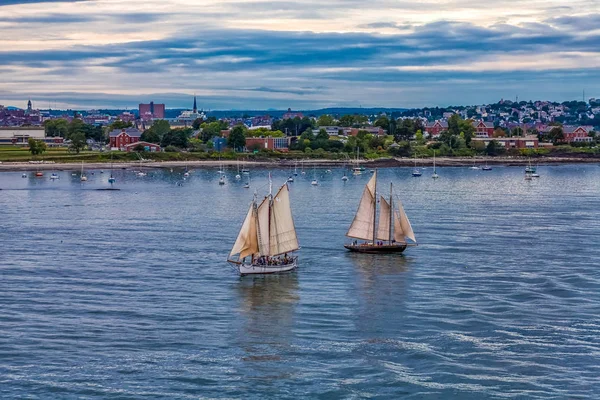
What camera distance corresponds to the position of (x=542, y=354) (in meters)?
39.8

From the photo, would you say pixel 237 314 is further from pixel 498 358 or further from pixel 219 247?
pixel 219 247

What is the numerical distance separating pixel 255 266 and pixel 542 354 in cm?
2131

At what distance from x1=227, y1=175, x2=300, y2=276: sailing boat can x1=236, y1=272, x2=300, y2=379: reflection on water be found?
818 millimetres

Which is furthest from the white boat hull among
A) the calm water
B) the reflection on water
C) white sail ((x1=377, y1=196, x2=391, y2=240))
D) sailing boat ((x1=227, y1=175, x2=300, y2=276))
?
white sail ((x1=377, y1=196, x2=391, y2=240))

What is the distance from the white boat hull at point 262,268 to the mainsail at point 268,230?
1.06 meters

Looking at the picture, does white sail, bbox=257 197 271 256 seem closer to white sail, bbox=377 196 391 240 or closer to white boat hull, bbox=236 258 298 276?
white boat hull, bbox=236 258 298 276

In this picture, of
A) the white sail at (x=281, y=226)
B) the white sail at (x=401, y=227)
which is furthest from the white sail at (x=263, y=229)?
the white sail at (x=401, y=227)

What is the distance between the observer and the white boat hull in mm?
56688

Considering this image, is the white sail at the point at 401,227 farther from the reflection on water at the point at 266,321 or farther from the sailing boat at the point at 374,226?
the reflection on water at the point at 266,321

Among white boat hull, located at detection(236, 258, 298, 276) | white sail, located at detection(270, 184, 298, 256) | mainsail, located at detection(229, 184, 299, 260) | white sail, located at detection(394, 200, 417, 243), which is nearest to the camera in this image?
white boat hull, located at detection(236, 258, 298, 276)

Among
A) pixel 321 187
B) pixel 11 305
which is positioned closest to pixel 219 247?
pixel 11 305

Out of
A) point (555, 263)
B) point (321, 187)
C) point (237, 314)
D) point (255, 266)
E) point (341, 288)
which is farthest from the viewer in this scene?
point (321, 187)

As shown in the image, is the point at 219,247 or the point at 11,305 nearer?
the point at 11,305

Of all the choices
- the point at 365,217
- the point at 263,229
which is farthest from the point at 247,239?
the point at 365,217
